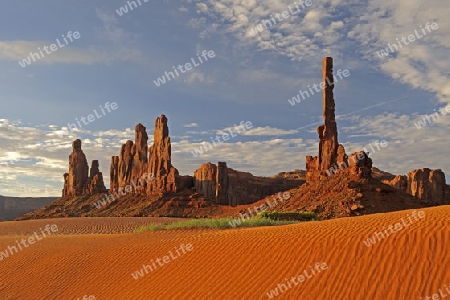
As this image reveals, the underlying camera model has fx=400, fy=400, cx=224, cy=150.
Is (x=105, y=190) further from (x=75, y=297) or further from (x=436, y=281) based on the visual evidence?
(x=436, y=281)

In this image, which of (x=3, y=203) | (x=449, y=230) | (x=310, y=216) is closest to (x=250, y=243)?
(x=449, y=230)

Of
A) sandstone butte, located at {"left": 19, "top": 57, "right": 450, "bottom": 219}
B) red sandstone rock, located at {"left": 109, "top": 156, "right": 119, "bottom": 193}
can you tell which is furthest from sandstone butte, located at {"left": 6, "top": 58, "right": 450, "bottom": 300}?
red sandstone rock, located at {"left": 109, "top": 156, "right": 119, "bottom": 193}

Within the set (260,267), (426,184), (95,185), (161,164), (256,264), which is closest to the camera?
(260,267)

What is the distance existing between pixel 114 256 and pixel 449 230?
9630 mm

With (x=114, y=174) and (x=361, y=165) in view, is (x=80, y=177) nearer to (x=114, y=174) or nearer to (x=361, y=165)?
(x=114, y=174)

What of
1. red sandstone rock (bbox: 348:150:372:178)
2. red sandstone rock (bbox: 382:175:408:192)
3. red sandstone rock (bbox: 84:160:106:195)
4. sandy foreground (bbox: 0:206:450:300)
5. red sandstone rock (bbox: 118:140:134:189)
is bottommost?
sandy foreground (bbox: 0:206:450:300)

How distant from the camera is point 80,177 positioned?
88.4 meters

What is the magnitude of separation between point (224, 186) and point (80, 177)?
109 feet

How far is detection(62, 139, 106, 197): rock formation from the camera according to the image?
85.9 metres

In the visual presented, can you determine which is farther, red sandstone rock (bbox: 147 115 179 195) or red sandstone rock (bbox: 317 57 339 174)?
red sandstone rock (bbox: 147 115 179 195)

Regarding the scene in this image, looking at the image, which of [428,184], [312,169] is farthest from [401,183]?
[312,169]

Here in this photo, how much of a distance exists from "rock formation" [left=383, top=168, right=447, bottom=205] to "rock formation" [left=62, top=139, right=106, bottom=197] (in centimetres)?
5943

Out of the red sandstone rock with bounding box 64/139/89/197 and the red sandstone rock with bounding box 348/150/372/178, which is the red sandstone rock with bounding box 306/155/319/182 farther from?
the red sandstone rock with bounding box 64/139/89/197

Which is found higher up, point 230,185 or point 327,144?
point 327,144
